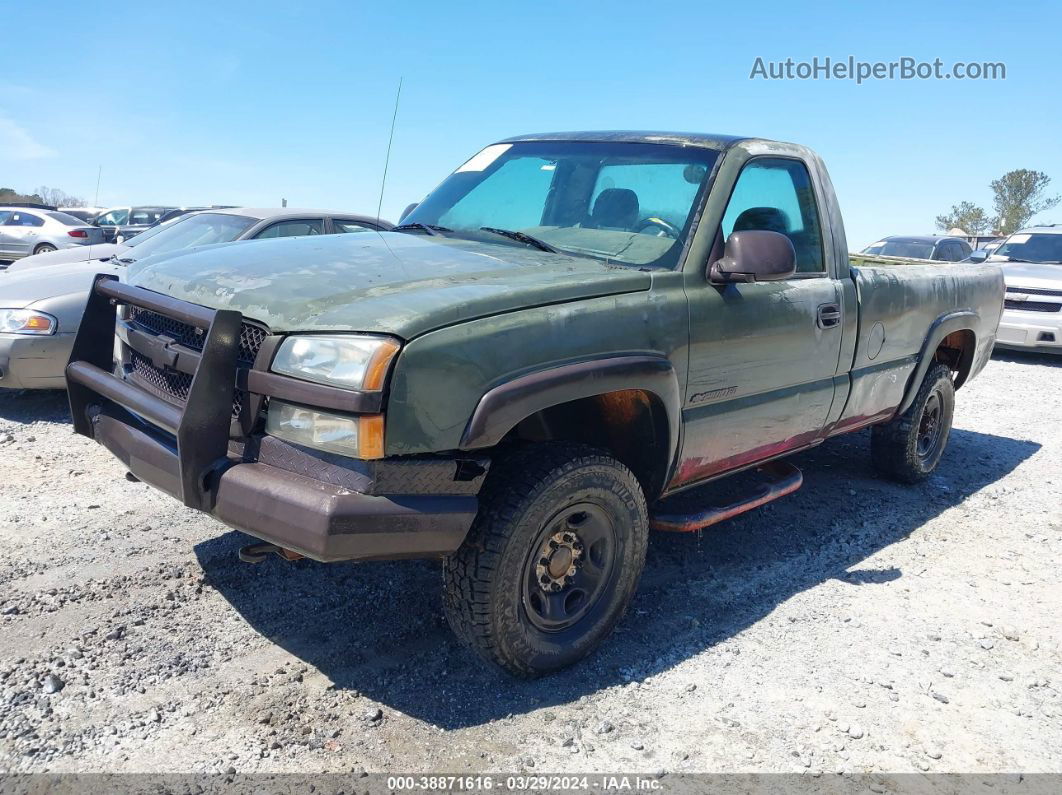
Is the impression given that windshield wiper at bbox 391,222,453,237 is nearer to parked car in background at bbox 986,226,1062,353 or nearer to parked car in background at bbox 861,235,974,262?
parked car in background at bbox 986,226,1062,353

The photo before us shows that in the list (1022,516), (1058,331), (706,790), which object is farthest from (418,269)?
(1058,331)

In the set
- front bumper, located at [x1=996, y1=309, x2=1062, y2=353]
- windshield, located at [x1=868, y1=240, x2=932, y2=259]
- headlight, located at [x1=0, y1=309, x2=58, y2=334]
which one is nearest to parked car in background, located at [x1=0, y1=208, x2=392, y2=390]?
headlight, located at [x1=0, y1=309, x2=58, y2=334]

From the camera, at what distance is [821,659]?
3389 mm

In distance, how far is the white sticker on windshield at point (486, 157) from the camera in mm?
4426

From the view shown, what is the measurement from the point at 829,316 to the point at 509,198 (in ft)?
5.40

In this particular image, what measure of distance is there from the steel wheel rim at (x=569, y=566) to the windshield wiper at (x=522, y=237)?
1174 mm

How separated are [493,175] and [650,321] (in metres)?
1.53

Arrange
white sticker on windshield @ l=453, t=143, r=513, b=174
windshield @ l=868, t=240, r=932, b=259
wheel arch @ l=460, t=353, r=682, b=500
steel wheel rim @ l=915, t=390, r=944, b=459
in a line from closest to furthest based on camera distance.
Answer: wheel arch @ l=460, t=353, r=682, b=500
white sticker on windshield @ l=453, t=143, r=513, b=174
steel wheel rim @ l=915, t=390, r=944, b=459
windshield @ l=868, t=240, r=932, b=259

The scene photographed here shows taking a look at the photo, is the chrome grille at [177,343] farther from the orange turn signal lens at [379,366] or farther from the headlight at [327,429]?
the orange turn signal lens at [379,366]

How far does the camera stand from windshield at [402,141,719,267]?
3646mm

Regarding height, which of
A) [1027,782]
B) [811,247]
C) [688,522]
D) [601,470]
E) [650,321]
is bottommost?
[1027,782]

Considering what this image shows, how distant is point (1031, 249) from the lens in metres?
12.4

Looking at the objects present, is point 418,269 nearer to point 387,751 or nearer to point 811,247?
point 387,751

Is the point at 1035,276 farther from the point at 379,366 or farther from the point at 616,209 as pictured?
the point at 379,366
